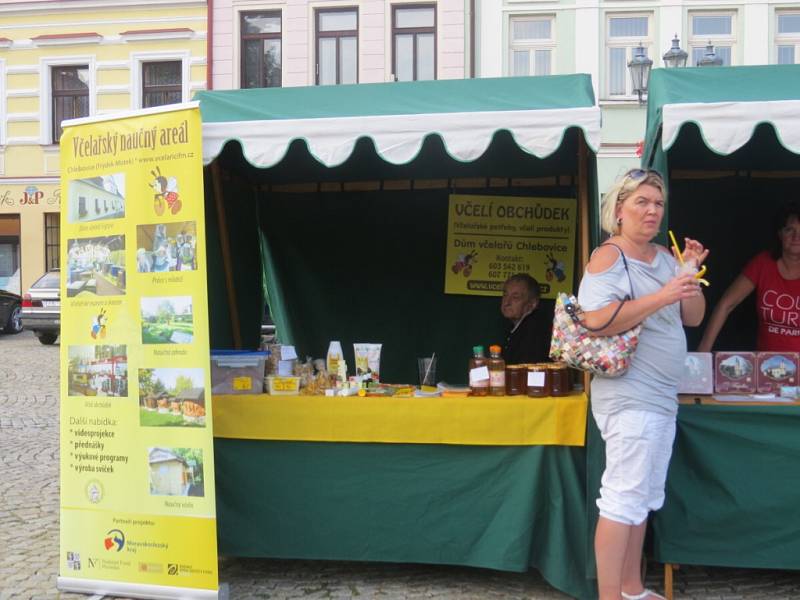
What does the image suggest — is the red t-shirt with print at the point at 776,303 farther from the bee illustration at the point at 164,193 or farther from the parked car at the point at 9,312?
the parked car at the point at 9,312

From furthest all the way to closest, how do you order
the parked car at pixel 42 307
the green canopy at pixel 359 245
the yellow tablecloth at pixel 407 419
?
1. the parked car at pixel 42 307
2. the green canopy at pixel 359 245
3. the yellow tablecloth at pixel 407 419

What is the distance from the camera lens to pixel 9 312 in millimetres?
16391

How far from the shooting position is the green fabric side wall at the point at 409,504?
3.61 meters

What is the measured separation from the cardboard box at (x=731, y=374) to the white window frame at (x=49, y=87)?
17155 millimetres

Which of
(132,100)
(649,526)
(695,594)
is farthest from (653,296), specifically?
(132,100)

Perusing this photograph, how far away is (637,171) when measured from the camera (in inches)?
125

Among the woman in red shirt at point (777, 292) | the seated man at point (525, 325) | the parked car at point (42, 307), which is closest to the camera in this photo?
the woman in red shirt at point (777, 292)

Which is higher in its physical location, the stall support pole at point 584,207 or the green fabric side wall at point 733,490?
the stall support pole at point 584,207

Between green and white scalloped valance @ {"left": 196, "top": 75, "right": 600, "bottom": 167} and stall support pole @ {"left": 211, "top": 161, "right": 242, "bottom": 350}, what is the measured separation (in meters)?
0.91

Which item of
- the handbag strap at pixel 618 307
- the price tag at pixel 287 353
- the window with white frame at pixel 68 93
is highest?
the window with white frame at pixel 68 93

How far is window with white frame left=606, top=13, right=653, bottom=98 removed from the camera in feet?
50.3

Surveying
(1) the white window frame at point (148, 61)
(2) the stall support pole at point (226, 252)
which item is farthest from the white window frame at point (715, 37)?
(2) the stall support pole at point (226, 252)

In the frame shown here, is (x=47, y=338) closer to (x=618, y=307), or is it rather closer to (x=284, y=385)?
(x=284, y=385)

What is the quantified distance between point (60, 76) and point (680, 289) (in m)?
18.6
